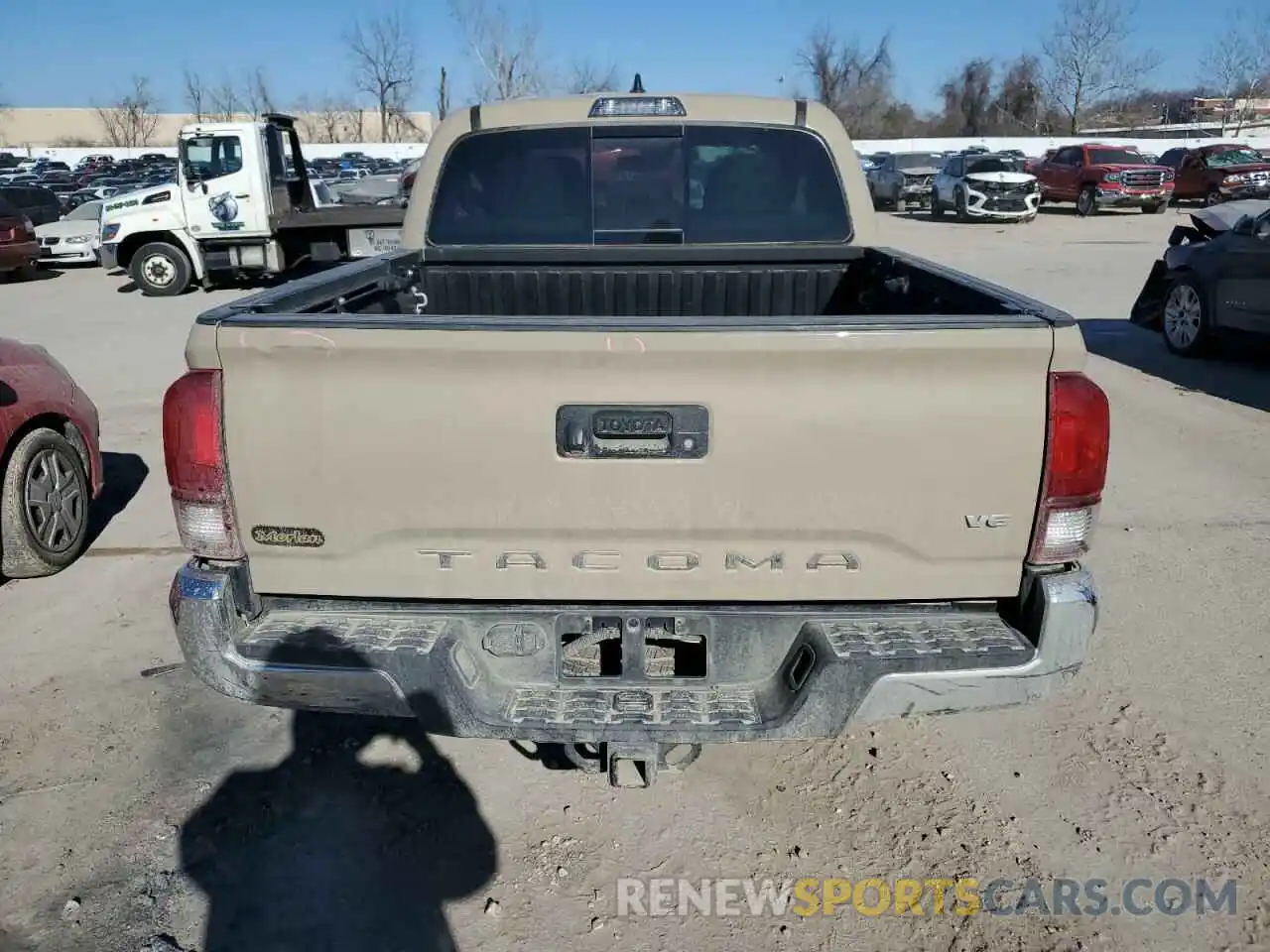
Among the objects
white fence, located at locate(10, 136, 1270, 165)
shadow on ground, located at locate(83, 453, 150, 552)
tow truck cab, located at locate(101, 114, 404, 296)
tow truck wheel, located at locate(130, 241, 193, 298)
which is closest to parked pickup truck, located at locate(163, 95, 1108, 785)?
shadow on ground, located at locate(83, 453, 150, 552)

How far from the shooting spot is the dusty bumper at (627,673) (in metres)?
2.46

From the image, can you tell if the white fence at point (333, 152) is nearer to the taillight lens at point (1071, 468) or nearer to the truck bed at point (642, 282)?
the truck bed at point (642, 282)

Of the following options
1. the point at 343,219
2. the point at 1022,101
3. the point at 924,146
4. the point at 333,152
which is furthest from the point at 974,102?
the point at 343,219

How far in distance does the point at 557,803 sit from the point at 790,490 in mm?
1423

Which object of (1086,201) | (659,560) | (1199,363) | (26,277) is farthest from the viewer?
(1086,201)

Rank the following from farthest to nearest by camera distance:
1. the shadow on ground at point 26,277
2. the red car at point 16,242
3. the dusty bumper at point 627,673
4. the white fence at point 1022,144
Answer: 1. the white fence at point 1022,144
2. the shadow on ground at point 26,277
3. the red car at point 16,242
4. the dusty bumper at point 627,673

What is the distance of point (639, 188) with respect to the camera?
14.8 feet

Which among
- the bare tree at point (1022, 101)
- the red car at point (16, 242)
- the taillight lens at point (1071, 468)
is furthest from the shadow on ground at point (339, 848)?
the bare tree at point (1022, 101)

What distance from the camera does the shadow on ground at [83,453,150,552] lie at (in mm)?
5681

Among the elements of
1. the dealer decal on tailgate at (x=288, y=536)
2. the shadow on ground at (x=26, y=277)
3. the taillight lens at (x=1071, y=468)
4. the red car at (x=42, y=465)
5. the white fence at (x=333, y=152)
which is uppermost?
the white fence at (x=333, y=152)

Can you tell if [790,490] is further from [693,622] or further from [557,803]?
[557,803]

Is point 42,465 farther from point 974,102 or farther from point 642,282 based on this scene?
point 974,102

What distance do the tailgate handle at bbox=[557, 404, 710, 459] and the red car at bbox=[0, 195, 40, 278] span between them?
1868 centimetres

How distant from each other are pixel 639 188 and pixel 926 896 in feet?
10.6
